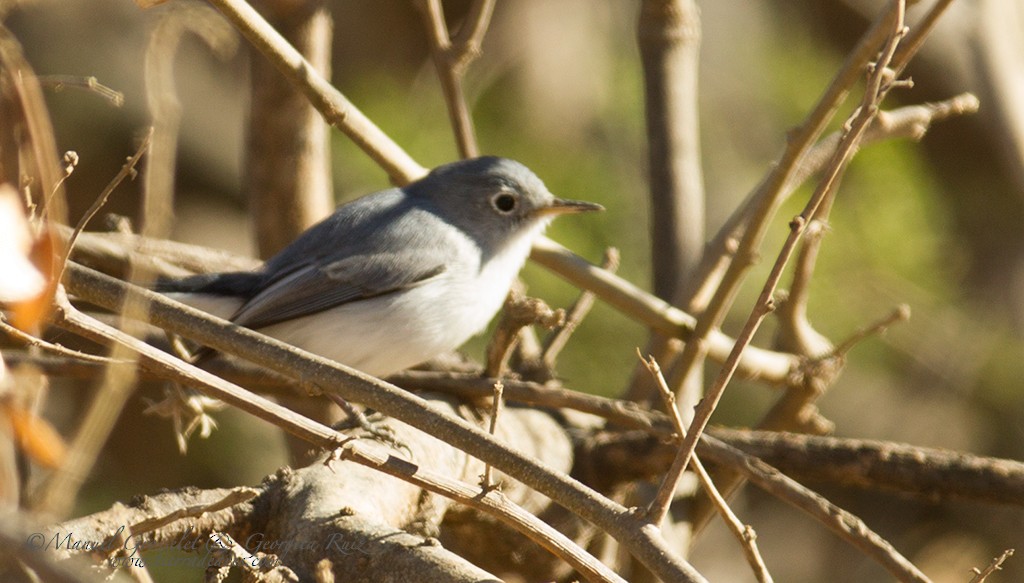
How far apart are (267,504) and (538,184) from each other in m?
1.83

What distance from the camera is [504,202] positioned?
130 inches

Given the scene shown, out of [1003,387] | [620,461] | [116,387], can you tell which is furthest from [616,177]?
[116,387]

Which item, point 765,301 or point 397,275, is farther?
point 397,275

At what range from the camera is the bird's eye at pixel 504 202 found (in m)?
3.30

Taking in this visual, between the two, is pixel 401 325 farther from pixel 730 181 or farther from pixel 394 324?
pixel 730 181

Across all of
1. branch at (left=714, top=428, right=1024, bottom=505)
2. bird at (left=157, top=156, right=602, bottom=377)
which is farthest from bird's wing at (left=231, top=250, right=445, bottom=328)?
branch at (left=714, top=428, right=1024, bottom=505)

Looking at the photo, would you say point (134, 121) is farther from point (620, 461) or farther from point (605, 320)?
point (620, 461)

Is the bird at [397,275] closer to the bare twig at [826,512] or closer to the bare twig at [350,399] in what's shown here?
the bare twig at [826,512]

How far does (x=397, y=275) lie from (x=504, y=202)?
479 millimetres

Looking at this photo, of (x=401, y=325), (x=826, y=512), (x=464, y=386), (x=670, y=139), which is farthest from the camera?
(x=670, y=139)

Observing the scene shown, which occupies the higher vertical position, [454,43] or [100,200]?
[454,43]

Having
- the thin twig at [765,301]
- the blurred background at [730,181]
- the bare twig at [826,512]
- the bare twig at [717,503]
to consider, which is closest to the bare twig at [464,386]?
the bare twig at [826,512]

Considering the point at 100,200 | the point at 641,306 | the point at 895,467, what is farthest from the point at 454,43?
the point at 100,200

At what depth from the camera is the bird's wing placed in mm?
2891
